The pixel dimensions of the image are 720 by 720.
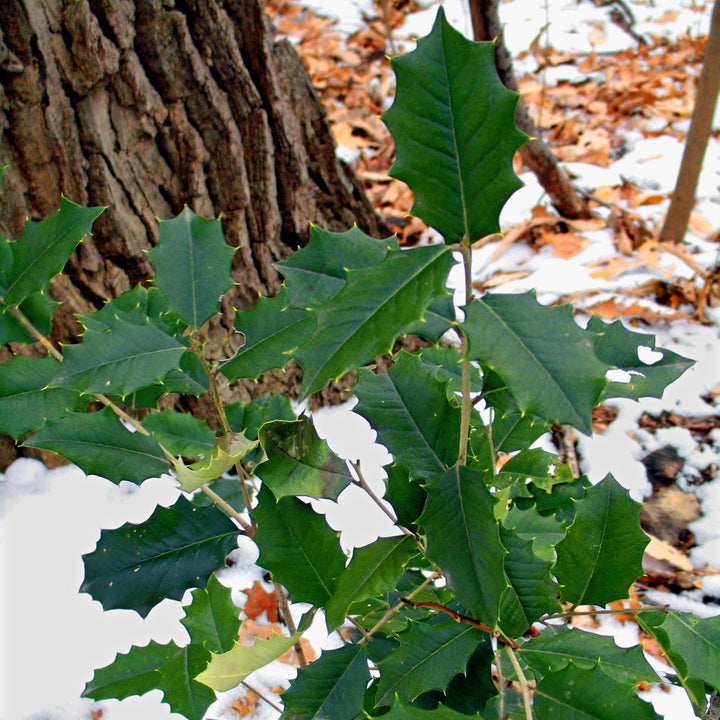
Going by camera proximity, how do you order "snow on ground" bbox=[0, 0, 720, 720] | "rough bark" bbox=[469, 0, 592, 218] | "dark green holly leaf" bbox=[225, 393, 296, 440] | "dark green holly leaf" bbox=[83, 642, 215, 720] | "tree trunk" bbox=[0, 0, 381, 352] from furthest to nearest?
"rough bark" bbox=[469, 0, 592, 218], "tree trunk" bbox=[0, 0, 381, 352], "snow on ground" bbox=[0, 0, 720, 720], "dark green holly leaf" bbox=[225, 393, 296, 440], "dark green holly leaf" bbox=[83, 642, 215, 720]

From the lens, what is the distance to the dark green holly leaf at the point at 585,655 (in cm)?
72

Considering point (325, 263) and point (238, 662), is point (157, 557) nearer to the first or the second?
point (238, 662)

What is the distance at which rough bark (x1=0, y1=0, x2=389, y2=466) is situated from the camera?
5.07ft

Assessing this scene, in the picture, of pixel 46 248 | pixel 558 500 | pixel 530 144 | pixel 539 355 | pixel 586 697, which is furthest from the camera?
pixel 530 144

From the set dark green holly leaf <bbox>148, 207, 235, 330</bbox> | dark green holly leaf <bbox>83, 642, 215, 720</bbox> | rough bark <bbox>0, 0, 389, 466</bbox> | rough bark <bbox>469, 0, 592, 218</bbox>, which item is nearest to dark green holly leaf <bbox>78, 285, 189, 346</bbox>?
dark green holly leaf <bbox>148, 207, 235, 330</bbox>

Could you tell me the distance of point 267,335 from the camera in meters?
0.92

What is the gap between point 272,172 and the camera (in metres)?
1.83

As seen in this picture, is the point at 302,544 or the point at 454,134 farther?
the point at 302,544

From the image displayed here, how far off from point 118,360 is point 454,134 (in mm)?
461

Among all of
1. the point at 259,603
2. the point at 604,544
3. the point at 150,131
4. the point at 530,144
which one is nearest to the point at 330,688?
the point at 604,544

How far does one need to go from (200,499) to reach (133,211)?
2.96 feet

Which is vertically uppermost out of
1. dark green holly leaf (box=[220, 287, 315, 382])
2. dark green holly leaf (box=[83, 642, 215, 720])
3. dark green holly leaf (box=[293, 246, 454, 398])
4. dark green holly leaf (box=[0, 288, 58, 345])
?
dark green holly leaf (box=[293, 246, 454, 398])

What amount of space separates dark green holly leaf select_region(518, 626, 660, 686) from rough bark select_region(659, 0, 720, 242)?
2.07 meters

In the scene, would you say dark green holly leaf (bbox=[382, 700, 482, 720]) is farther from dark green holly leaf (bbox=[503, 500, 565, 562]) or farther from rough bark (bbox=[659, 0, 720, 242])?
rough bark (bbox=[659, 0, 720, 242])
